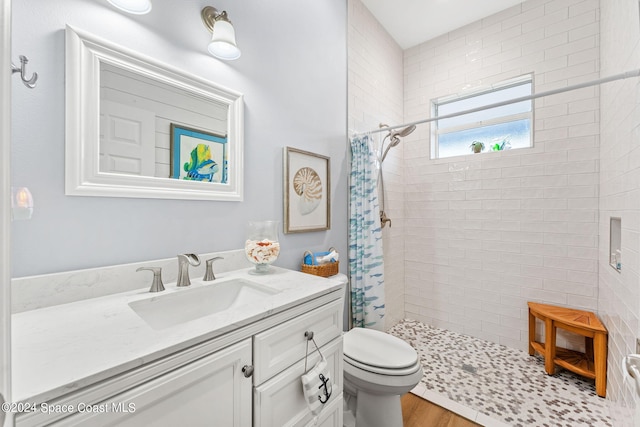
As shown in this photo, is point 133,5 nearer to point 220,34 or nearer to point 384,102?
point 220,34

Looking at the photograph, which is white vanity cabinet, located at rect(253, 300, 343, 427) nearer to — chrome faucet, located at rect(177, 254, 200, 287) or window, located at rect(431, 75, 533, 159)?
chrome faucet, located at rect(177, 254, 200, 287)

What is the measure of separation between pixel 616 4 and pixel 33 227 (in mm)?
3068

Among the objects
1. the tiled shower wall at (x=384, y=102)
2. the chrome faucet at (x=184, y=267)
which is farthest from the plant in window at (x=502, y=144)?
the chrome faucet at (x=184, y=267)

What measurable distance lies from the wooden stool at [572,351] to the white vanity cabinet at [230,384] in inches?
70.1

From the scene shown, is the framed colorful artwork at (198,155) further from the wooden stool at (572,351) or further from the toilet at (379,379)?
the wooden stool at (572,351)

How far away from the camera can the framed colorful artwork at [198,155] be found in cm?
118

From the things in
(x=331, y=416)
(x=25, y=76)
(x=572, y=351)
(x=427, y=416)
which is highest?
(x=25, y=76)

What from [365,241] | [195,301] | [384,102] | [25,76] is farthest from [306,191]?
[384,102]

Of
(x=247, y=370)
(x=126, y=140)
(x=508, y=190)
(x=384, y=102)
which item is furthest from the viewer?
(x=384, y=102)

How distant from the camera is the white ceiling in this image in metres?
2.33

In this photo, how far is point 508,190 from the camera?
235 cm

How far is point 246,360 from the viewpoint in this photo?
2.57 feet

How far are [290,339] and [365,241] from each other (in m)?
1.31

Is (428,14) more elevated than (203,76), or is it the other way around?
(428,14)
